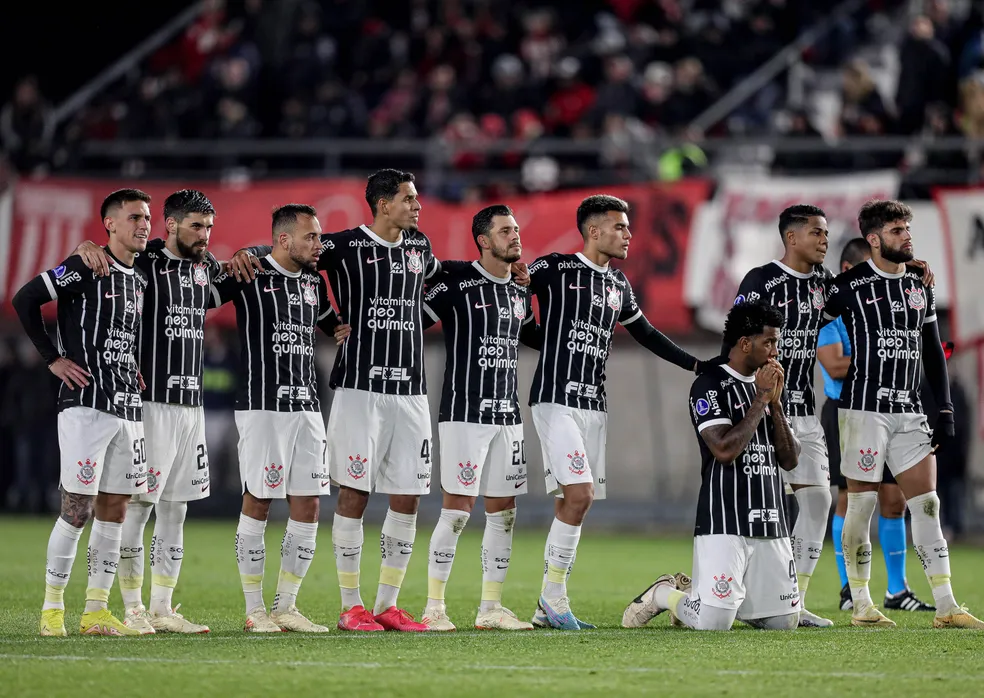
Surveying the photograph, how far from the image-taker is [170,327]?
9.77 m

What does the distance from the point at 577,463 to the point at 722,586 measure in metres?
1.19

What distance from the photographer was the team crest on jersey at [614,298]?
1041 centimetres

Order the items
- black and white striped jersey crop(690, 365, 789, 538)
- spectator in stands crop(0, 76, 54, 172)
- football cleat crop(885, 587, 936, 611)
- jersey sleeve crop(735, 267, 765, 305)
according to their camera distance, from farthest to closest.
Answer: spectator in stands crop(0, 76, 54, 172) < football cleat crop(885, 587, 936, 611) < jersey sleeve crop(735, 267, 765, 305) < black and white striped jersey crop(690, 365, 789, 538)

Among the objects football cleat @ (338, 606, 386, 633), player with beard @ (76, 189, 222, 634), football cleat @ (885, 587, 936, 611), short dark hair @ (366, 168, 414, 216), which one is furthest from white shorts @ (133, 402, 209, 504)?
football cleat @ (885, 587, 936, 611)

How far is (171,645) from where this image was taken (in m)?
8.69

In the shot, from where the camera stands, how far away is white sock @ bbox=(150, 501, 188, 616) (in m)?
9.70

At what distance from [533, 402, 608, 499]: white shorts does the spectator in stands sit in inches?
538

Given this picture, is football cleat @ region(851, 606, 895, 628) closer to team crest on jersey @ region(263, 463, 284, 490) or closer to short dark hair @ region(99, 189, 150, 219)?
team crest on jersey @ region(263, 463, 284, 490)

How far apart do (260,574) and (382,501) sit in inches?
484

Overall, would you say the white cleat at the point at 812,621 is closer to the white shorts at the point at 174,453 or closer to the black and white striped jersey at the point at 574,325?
the black and white striped jersey at the point at 574,325

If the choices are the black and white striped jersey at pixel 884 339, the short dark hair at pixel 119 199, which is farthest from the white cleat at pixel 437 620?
the short dark hair at pixel 119 199

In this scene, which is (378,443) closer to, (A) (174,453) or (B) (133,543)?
(A) (174,453)

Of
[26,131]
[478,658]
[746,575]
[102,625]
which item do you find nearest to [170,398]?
[102,625]

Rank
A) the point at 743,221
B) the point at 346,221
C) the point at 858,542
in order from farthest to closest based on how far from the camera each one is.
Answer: the point at 346,221
the point at 743,221
the point at 858,542
